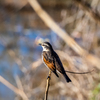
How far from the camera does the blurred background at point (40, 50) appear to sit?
3420 millimetres

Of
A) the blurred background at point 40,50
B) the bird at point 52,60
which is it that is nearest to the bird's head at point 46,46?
the bird at point 52,60

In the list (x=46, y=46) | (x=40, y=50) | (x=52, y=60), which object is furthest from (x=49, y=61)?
(x=40, y=50)

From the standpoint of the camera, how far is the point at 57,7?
11.1 meters

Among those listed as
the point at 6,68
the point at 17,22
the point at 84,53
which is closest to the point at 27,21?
the point at 17,22

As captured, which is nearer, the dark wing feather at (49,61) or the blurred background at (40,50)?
the dark wing feather at (49,61)

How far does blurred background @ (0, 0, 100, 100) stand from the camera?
342cm

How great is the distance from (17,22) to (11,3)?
153cm

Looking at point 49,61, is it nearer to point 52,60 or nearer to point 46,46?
point 52,60

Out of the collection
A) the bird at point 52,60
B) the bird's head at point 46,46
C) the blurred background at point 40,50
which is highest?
the blurred background at point 40,50

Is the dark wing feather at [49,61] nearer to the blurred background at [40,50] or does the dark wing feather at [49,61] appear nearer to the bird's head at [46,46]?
the bird's head at [46,46]

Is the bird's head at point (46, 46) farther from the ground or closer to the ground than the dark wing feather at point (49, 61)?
farther from the ground

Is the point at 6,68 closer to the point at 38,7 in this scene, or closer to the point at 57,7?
the point at 38,7

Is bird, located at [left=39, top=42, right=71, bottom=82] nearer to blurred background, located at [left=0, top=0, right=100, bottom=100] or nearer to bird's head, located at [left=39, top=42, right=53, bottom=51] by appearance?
bird's head, located at [left=39, top=42, right=53, bottom=51]

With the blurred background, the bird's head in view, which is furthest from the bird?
the blurred background
